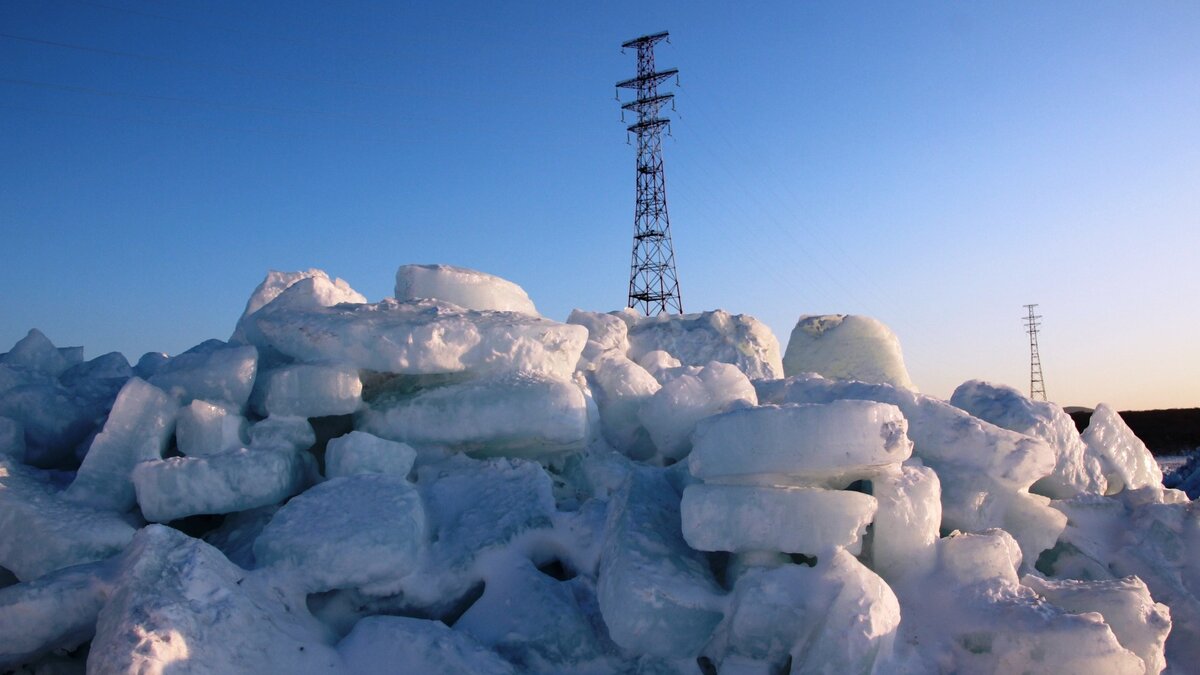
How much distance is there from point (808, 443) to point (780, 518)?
0.28 m

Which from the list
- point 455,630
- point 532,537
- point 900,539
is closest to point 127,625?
point 455,630

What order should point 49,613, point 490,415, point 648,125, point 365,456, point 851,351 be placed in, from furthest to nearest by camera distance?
point 648,125, point 851,351, point 490,415, point 365,456, point 49,613

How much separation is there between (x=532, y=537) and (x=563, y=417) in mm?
677

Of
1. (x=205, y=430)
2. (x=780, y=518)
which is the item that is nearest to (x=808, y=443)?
(x=780, y=518)

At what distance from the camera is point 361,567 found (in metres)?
3.24

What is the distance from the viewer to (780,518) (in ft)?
9.67

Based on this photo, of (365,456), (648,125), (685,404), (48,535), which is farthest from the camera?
(648,125)

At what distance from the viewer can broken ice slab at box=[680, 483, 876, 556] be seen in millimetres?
2914

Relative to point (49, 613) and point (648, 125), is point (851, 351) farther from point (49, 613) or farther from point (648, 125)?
point (648, 125)

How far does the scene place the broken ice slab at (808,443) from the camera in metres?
2.90

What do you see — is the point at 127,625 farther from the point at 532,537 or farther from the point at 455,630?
the point at 532,537

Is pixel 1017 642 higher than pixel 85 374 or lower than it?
lower

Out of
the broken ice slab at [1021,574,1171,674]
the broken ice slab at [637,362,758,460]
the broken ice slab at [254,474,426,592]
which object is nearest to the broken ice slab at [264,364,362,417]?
the broken ice slab at [254,474,426,592]

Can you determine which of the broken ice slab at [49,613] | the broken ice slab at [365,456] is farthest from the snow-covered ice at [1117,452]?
the broken ice slab at [49,613]
